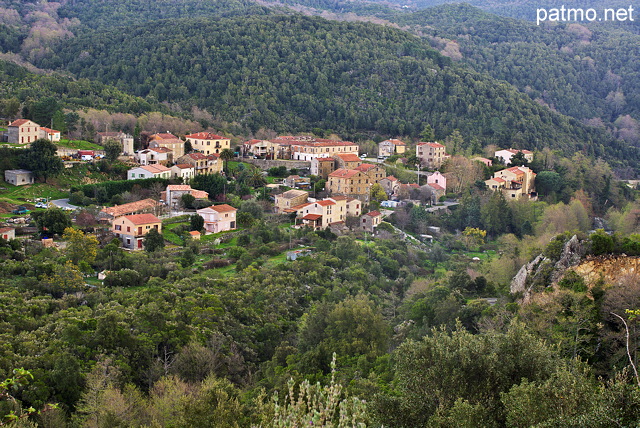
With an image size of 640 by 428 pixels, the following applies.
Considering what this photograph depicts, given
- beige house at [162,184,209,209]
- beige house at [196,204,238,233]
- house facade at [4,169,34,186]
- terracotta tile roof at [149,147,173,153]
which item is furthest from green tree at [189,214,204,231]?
terracotta tile roof at [149,147,173,153]

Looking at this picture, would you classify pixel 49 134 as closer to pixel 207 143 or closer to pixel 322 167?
pixel 207 143

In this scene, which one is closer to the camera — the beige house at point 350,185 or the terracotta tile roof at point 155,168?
the terracotta tile roof at point 155,168

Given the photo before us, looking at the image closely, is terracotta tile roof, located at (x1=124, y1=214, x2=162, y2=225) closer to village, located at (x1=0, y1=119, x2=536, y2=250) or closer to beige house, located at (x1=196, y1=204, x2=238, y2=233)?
village, located at (x1=0, y1=119, x2=536, y2=250)

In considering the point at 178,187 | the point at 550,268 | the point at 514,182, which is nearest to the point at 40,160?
the point at 178,187

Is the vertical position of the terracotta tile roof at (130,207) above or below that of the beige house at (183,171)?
below

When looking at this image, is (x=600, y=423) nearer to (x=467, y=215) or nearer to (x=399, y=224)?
(x=399, y=224)

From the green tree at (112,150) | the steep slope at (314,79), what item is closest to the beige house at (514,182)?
the steep slope at (314,79)

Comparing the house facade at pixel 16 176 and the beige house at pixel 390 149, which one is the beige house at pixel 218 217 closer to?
the house facade at pixel 16 176
